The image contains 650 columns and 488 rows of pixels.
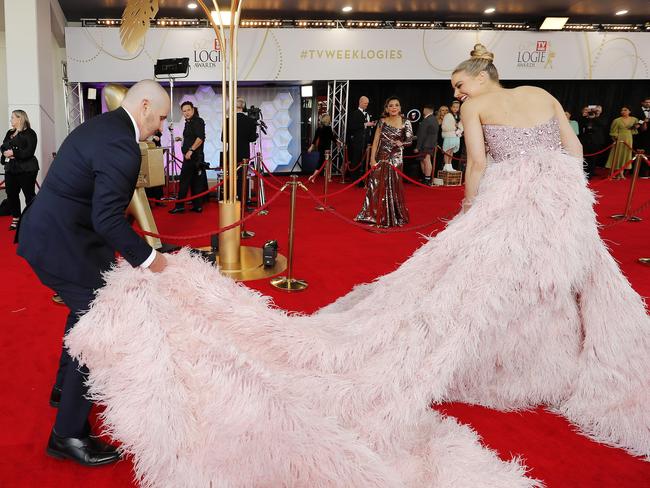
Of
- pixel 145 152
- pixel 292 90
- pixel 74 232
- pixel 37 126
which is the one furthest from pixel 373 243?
pixel 292 90

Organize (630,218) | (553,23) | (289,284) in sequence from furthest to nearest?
(553,23)
(630,218)
(289,284)

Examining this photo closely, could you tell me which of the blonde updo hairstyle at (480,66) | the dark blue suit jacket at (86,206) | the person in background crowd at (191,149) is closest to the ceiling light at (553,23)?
the person in background crowd at (191,149)

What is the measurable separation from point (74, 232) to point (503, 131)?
2.20 meters

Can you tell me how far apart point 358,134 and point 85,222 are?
398 inches

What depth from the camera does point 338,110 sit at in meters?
12.9

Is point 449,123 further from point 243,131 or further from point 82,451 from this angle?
point 82,451

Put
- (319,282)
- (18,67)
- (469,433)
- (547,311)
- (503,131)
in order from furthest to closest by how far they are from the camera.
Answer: (18,67) → (319,282) → (503,131) → (547,311) → (469,433)

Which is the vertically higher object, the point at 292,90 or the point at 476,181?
the point at 292,90

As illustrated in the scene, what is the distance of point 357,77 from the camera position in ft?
39.3

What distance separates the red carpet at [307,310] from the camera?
2227mm

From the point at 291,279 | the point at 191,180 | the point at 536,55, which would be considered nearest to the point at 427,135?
the point at 536,55

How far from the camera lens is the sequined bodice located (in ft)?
9.02

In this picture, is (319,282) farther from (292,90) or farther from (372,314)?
(292,90)

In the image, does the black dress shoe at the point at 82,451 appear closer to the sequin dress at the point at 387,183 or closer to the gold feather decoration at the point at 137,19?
the gold feather decoration at the point at 137,19
